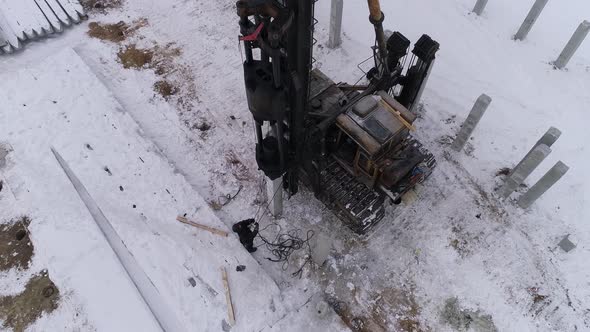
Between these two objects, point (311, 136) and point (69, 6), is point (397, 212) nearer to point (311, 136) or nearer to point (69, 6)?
point (311, 136)

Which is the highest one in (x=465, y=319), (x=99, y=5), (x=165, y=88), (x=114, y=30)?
(x=99, y=5)

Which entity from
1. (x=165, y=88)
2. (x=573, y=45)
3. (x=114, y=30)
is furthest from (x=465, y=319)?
(x=114, y=30)

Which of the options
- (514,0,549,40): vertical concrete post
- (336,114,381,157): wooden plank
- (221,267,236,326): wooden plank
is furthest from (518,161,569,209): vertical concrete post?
(221,267,236,326): wooden plank

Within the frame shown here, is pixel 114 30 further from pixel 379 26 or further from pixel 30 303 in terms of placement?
pixel 379 26

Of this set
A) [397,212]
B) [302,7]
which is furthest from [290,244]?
[302,7]

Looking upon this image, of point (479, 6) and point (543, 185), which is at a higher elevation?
point (479, 6)
